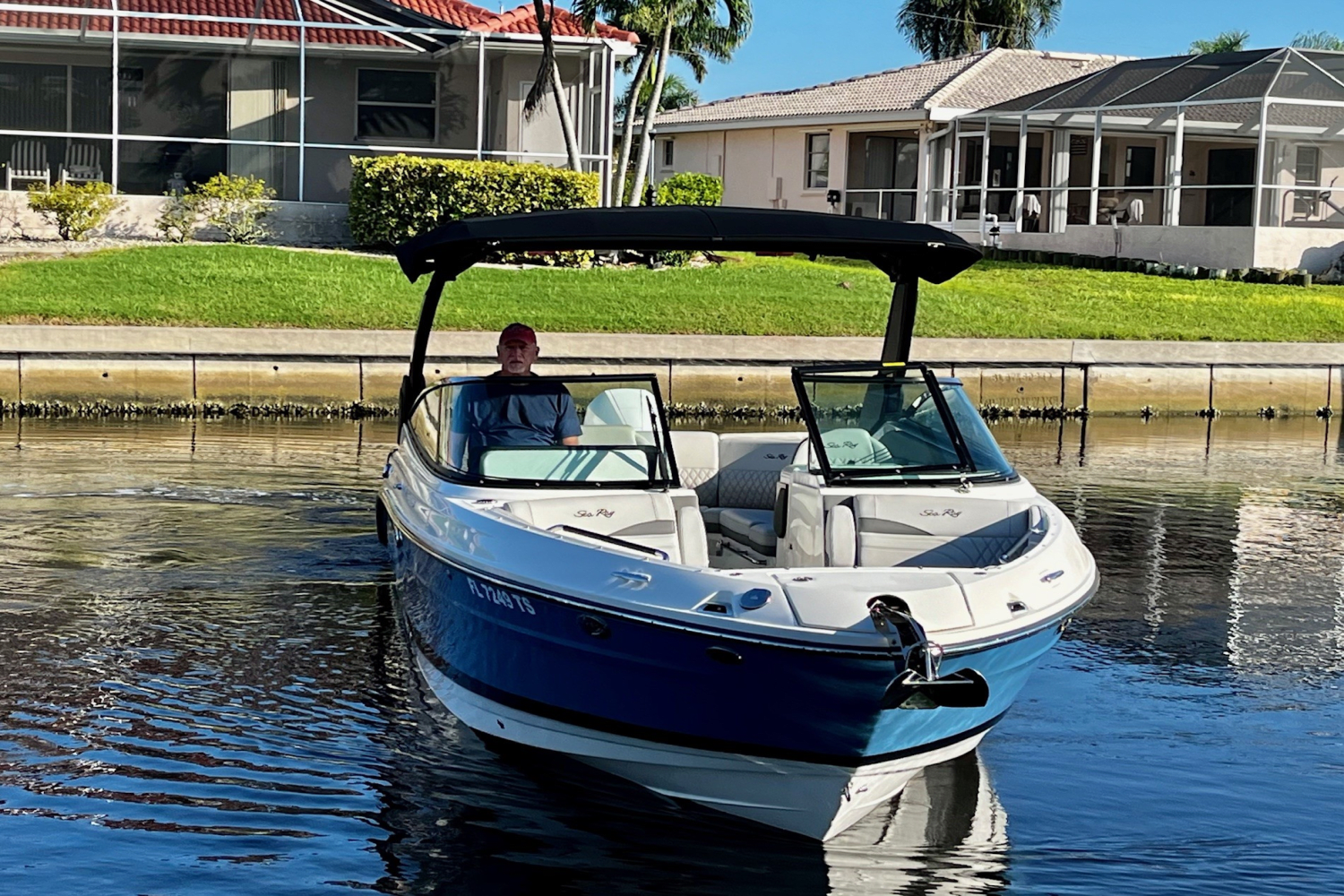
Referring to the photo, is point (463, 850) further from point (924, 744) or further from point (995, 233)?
point (995, 233)

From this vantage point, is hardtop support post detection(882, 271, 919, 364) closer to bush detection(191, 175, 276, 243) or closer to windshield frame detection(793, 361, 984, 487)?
windshield frame detection(793, 361, 984, 487)

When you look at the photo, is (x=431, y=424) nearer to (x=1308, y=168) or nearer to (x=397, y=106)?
(x=397, y=106)

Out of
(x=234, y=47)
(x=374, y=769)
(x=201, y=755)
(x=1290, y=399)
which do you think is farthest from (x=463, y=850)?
(x=234, y=47)

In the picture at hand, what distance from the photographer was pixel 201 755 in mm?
6957

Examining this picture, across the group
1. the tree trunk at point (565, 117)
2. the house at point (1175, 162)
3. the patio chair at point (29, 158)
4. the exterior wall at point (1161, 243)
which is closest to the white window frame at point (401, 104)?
the tree trunk at point (565, 117)

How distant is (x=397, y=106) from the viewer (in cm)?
2809

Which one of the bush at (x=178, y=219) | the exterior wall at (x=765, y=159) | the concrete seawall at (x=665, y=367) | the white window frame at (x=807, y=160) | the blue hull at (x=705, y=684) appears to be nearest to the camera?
the blue hull at (x=705, y=684)

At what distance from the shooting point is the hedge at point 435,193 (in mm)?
24000

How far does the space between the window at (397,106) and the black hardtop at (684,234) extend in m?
20.5

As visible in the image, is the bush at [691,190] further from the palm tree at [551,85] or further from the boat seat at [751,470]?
the boat seat at [751,470]

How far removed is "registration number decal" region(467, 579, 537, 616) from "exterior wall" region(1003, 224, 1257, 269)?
81.6 feet

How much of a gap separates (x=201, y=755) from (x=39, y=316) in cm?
1370

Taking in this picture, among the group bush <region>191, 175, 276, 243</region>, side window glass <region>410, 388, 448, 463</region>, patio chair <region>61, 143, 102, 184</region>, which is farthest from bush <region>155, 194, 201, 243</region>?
side window glass <region>410, 388, 448, 463</region>

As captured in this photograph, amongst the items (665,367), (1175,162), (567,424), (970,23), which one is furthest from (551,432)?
(970,23)
